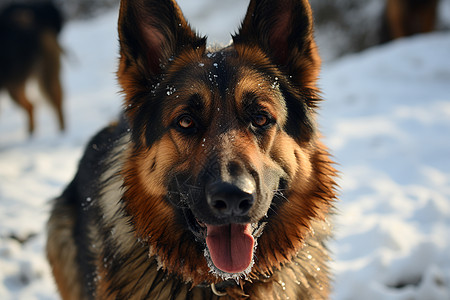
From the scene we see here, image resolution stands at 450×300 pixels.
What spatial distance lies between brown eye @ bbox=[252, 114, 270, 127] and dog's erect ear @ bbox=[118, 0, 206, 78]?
62 cm

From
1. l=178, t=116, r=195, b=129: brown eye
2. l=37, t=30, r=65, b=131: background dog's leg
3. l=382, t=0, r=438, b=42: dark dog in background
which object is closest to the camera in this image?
l=178, t=116, r=195, b=129: brown eye

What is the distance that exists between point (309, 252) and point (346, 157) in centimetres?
345

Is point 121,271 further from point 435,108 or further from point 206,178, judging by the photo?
point 435,108

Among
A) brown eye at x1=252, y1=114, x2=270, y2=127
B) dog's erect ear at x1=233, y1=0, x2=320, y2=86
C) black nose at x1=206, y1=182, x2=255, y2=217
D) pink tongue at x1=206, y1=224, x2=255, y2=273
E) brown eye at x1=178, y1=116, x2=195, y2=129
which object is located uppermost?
dog's erect ear at x1=233, y1=0, x2=320, y2=86

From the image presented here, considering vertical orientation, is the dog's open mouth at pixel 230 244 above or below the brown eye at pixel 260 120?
below

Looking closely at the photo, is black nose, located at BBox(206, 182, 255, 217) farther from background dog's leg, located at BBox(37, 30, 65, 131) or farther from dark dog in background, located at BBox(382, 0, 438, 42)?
dark dog in background, located at BBox(382, 0, 438, 42)

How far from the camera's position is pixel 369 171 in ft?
16.8

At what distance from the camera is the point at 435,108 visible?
6535mm

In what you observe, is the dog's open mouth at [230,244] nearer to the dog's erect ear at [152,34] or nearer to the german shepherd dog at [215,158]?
the german shepherd dog at [215,158]

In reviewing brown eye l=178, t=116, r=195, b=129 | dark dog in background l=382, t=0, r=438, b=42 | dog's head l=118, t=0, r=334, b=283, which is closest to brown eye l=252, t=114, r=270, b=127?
dog's head l=118, t=0, r=334, b=283

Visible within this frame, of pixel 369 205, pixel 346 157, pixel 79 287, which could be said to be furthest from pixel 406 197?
pixel 79 287

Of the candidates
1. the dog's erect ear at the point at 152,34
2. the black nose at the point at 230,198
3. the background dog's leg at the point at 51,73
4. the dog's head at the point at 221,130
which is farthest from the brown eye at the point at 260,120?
the background dog's leg at the point at 51,73

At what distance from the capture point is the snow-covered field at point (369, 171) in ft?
10.8

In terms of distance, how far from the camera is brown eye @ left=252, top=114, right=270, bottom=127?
85.7 inches
